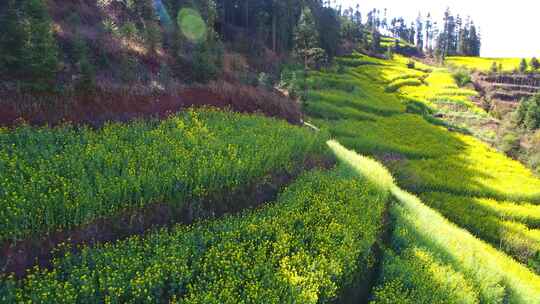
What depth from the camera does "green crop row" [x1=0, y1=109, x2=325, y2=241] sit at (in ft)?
22.7

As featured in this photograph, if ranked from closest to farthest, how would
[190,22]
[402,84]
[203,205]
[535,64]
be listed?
1. [203,205]
2. [190,22]
3. [402,84]
4. [535,64]

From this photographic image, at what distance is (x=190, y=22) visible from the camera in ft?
96.4

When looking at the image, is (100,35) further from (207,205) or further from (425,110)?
(425,110)

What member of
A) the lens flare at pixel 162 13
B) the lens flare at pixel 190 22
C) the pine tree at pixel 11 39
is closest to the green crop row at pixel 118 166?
the pine tree at pixel 11 39

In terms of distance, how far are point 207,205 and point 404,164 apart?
57.0 feet

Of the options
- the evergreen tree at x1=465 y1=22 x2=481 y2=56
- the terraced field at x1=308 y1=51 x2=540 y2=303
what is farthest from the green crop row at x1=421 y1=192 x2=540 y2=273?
the evergreen tree at x1=465 y1=22 x2=481 y2=56

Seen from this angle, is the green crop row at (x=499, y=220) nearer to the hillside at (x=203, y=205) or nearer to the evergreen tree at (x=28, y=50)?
the hillside at (x=203, y=205)

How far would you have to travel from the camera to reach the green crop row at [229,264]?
226 inches

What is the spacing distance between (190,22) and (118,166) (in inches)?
944

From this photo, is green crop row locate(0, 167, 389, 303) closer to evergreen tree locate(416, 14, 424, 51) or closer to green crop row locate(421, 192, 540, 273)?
green crop row locate(421, 192, 540, 273)

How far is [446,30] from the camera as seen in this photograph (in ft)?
462

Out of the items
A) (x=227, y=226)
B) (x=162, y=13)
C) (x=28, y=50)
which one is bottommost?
(x=227, y=226)

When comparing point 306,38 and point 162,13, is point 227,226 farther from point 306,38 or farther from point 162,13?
point 306,38

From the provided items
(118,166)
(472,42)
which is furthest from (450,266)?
(472,42)
